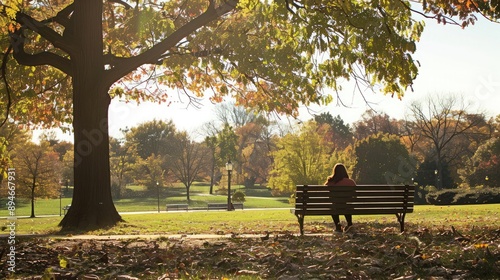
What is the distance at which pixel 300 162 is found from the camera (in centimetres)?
5291

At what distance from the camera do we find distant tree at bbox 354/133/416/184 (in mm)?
67188

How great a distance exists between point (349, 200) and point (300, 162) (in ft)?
134

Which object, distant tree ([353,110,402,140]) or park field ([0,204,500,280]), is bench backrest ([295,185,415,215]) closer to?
park field ([0,204,500,280])

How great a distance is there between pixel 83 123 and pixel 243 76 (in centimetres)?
565

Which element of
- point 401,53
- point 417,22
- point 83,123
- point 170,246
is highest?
point 417,22

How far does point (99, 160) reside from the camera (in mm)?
16672

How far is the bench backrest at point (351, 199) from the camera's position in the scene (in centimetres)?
1210

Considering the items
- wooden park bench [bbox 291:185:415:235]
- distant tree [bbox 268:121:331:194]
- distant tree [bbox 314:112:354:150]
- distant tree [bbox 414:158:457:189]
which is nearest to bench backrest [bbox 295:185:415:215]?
wooden park bench [bbox 291:185:415:235]

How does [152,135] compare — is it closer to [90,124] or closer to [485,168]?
[485,168]

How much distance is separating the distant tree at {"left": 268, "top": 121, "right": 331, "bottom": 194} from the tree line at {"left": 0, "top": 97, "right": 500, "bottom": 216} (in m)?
0.09

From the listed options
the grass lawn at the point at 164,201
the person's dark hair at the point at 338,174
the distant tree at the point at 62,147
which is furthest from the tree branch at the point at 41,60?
the distant tree at the point at 62,147

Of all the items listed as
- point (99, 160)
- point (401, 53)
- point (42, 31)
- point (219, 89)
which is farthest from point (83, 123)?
point (401, 53)

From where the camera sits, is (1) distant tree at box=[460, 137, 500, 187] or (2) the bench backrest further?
(1) distant tree at box=[460, 137, 500, 187]

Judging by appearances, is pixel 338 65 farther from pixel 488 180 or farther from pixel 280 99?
pixel 488 180
